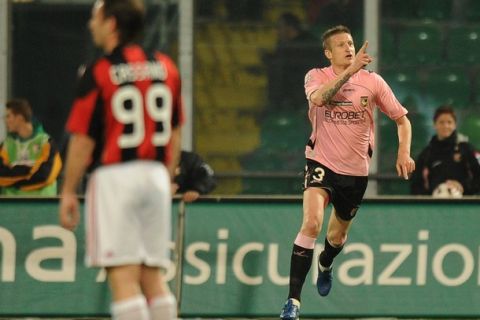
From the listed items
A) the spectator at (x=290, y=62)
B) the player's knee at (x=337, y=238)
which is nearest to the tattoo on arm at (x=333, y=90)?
the player's knee at (x=337, y=238)

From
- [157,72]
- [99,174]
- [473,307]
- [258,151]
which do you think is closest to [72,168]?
[99,174]

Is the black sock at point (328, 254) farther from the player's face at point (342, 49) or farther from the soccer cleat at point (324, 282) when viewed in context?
the player's face at point (342, 49)

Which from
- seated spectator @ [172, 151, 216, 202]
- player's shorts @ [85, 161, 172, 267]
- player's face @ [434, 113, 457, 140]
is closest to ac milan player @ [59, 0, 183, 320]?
player's shorts @ [85, 161, 172, 267]

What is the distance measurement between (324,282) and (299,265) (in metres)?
0.65

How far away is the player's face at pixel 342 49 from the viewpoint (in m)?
11.3

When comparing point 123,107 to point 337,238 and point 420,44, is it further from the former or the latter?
point 420,44

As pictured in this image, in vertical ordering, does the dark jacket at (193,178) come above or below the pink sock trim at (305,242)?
above

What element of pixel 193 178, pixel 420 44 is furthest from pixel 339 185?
pixel 420 44

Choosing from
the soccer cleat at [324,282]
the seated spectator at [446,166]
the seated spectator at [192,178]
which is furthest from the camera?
the seated spectator at [446,166]

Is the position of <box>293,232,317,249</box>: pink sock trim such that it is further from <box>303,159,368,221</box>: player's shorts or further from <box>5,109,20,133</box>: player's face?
<box>5,109,20,133</box>: player's face

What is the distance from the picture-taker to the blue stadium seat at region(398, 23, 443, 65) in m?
16.7

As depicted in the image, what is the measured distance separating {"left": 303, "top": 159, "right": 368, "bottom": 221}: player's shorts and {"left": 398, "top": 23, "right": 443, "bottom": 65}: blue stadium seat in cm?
523

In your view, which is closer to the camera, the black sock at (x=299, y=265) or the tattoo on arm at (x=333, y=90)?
the tattoo on arm at (x=333, y=90)

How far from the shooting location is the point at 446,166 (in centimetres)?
1409
